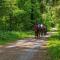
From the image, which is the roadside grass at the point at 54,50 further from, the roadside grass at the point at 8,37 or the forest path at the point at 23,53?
the roadside grass at the point at 8,37

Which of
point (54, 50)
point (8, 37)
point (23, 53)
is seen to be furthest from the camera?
point (8, 37)

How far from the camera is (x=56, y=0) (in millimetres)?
23219

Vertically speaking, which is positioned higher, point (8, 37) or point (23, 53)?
point (23, 53)

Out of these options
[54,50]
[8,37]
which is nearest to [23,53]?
[54,50]

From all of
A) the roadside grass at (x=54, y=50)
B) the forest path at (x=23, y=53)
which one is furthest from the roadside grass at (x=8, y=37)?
the forest path at (x=23, y=53)

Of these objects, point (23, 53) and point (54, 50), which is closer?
point (23, 53)

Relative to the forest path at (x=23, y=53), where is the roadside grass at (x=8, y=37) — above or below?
below

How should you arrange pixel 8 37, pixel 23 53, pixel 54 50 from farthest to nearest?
1. pixel 8 37
2. pixel 54 50
3. pixel 23 53

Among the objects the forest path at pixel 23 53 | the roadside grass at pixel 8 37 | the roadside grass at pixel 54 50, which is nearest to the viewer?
the roadside grass at pixel 54 50

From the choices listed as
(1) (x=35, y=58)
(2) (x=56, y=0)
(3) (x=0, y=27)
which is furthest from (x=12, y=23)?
(1) (x=35, y=58)

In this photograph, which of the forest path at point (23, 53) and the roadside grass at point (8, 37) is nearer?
the forest path at point (23, 53)

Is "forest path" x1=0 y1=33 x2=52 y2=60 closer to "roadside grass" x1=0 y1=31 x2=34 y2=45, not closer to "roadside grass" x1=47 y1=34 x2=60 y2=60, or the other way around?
"roadside grass" x1=47 y1=34 x2=60 y2=60

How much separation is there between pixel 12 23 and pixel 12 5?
25.2ft

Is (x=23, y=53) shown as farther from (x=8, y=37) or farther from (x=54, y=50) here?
(x=8, y=37)
